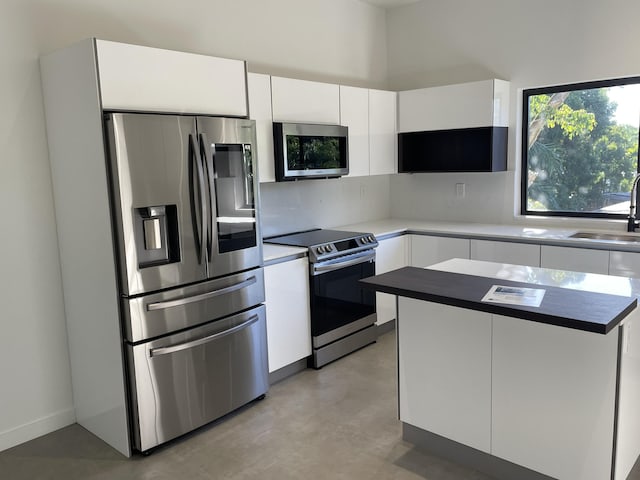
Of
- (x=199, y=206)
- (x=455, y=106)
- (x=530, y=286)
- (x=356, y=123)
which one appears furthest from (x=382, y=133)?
(x=530, y=286)

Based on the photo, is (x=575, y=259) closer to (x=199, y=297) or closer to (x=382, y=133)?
(x=382, y=133)

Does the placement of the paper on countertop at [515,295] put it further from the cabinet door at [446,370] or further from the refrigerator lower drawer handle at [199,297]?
the refrigerator lower drawer handle at [199,297]

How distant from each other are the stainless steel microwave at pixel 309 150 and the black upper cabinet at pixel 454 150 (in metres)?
0.88

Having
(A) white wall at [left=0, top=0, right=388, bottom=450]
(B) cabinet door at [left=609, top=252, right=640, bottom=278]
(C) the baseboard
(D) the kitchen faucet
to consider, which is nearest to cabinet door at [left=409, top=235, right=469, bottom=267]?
(B) cabinet door at [left=609, top=252, right=640, bottom=278]

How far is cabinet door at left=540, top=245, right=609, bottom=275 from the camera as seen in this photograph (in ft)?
12.3

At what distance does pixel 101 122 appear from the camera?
2.59 meters

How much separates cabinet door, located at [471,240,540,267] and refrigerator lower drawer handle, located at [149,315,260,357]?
2.03 meters

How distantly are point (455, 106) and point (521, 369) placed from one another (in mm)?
2831

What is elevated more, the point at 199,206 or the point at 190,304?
the point at 199,206

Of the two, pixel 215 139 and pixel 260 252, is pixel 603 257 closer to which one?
pixel 260 252

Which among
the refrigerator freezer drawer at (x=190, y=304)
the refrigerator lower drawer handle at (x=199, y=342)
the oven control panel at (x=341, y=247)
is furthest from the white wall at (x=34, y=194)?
the oven control panel at (x=341, y=247)

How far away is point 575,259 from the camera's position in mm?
3877

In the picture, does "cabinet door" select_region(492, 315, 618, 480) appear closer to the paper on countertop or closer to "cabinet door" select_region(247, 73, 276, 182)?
the paper on countertop

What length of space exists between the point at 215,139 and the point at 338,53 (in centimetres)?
234
